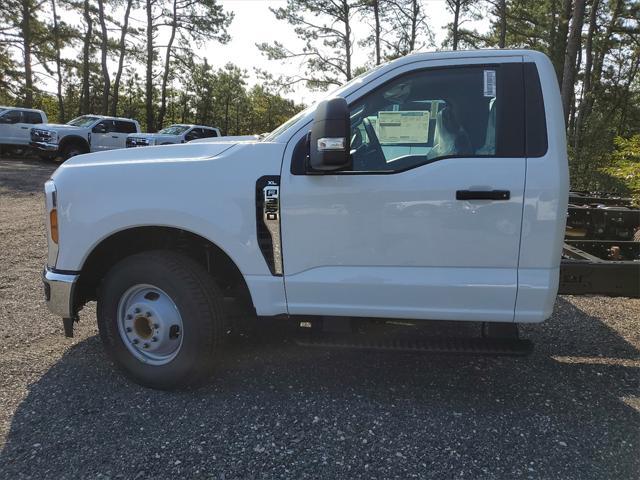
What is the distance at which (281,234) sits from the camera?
299 centimetres

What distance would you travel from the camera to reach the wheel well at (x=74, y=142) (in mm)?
19739

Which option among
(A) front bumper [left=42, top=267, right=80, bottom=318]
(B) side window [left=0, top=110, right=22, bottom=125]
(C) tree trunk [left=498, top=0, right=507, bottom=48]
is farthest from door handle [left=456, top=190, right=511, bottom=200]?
(C) tree trunk [left=498, top=0, right=507, bottom=48]

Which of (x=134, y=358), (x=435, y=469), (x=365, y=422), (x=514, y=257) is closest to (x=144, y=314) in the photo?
(x=134, y=358)

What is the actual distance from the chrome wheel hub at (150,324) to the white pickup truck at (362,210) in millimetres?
13

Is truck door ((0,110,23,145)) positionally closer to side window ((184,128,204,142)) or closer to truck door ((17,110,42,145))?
truck door ((17,110,42,145))

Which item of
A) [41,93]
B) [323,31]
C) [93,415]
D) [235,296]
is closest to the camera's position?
[93,415]

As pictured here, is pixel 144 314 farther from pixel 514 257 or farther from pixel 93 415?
pixel 514 257

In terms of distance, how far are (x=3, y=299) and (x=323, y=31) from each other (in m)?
26.7

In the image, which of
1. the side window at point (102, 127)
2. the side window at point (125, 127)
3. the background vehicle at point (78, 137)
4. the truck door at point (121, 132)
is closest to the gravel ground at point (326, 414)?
the background vehicle at point (78, 137)

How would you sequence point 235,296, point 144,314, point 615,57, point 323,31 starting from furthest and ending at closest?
point 615,57 → point 323,31 → point 235,296 → point 144,314

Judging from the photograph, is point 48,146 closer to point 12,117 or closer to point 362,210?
point 12,117

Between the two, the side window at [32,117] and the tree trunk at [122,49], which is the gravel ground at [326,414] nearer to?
the side window at [32,117]

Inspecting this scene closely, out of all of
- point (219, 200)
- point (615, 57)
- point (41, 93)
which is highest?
point (615, 57)

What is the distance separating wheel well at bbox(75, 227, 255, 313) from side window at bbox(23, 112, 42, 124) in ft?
67.6
